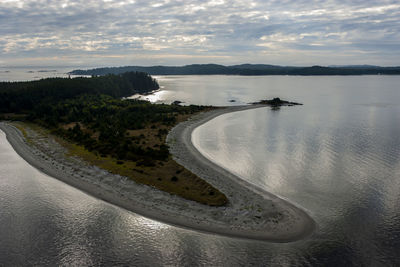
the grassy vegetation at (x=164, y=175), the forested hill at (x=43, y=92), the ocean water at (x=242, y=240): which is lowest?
the ocean water at (x=242, y=240)

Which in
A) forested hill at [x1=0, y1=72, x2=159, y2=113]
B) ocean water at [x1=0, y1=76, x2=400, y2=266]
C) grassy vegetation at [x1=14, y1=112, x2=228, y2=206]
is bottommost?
ocean water at [x1=0, y1=76, x2=400, y2=266]

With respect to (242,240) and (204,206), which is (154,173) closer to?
(204,206)

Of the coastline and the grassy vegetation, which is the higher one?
the grassy vegetation

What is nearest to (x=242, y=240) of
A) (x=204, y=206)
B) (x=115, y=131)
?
(x=204, y=206)

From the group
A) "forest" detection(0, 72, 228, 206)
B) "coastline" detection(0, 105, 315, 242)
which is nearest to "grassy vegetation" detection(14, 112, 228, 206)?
"forest" detection(0, 72, 228, 206)

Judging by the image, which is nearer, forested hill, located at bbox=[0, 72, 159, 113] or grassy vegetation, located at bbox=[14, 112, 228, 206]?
grassy vegetation, located at bbox=[14, 112, 228, 206]

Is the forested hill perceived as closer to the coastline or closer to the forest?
the forest

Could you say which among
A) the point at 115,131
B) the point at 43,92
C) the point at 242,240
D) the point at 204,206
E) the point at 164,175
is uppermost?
the point at 43,92

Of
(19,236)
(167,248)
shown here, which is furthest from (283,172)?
(19,236)

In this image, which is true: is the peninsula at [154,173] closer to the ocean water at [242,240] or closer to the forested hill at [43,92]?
the ocean water at [242,240]

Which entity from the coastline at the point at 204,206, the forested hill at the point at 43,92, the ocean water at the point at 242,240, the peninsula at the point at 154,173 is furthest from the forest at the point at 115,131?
the ocean water at the point at 242,240
